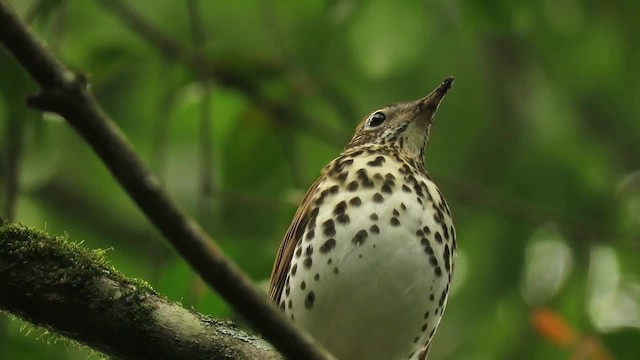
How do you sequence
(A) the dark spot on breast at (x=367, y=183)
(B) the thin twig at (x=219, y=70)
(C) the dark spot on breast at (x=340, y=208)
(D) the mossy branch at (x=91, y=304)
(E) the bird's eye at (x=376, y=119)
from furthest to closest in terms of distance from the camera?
(B) the thin twig at (x=219, y=70) → (E) the bird's eye at (x=376, y=119) → (A) the dark spot on breast at (x=367, y=183) → (C) the dark spot on breast at (x=340, y=208) → (D) the mossy branch at (x=91, y=304)

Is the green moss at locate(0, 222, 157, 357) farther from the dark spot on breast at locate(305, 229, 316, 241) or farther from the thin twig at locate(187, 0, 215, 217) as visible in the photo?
the thin twig at locate(187, 0, 215, 217)

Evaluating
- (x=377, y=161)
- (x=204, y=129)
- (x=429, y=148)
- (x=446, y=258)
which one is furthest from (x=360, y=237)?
(x=429, y=148)

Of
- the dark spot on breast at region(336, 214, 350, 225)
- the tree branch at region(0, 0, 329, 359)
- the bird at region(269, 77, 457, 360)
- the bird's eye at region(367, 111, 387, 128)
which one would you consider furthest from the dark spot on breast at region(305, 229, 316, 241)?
the tree branch at region(0, 0, 329, 359)

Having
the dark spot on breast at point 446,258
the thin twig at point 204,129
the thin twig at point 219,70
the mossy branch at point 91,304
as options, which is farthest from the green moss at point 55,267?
the thin twig at point 219,70

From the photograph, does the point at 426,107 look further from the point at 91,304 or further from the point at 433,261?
the point at 91,304

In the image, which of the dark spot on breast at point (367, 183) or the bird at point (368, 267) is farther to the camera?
the dark spot on breast at point (367, 183)

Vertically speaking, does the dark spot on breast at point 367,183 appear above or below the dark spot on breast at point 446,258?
above

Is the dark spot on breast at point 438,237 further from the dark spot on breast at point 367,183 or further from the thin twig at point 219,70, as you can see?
the thin twig at point 219,70
